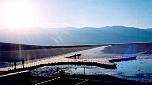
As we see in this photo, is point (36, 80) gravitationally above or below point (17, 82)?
below

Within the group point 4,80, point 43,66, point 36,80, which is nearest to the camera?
point 4,80

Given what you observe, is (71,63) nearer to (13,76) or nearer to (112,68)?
(112,68)

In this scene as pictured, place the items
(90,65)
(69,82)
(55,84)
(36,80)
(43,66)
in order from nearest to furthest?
(55,84) < (69,82) < (36,80) < (43,66) < (90,65)

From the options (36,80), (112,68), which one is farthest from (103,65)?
(36,80)

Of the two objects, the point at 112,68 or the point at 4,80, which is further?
the point at 112,68

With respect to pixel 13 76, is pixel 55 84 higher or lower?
lower

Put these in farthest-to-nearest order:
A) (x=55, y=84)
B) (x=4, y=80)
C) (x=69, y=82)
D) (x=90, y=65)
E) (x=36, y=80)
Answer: (x=90, y=65), (x=36, y=80), (x=69, y=82), (x=55, y=84), (x=4, y=80)

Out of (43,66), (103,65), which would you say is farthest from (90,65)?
(43,66)

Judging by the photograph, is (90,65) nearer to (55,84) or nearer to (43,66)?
(43,66)

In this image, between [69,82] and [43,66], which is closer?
[69,82]
